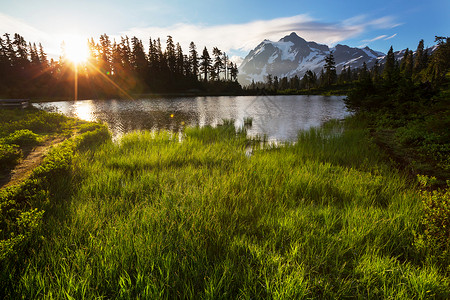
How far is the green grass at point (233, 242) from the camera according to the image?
2.55 meters

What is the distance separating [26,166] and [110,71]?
84.0 meters

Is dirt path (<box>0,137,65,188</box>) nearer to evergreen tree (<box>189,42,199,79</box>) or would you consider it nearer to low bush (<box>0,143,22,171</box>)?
low bush (<box>0,143,22,171</box>)

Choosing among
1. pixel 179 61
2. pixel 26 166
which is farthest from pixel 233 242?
pixel 179 61

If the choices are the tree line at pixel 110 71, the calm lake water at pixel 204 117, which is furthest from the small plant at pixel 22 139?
the tree line at pixel 110 71

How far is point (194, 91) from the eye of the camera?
76.6m

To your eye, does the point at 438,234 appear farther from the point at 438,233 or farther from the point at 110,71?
the point at 110,71

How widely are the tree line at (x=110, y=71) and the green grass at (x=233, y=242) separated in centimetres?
6550

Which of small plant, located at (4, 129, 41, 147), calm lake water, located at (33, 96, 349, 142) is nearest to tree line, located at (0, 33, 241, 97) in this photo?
calm lake water, located at (33, 96, 349, 142)

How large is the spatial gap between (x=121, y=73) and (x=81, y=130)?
7124 cm

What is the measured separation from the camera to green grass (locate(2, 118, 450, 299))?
2553mm

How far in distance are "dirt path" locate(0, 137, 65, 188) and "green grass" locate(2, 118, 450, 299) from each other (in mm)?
1479

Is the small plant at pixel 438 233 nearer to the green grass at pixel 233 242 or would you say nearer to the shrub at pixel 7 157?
the green grass at pixel 233 242

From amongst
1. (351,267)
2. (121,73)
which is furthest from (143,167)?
(121,73)

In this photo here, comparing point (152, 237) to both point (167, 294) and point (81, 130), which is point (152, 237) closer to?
point (167, 294)
